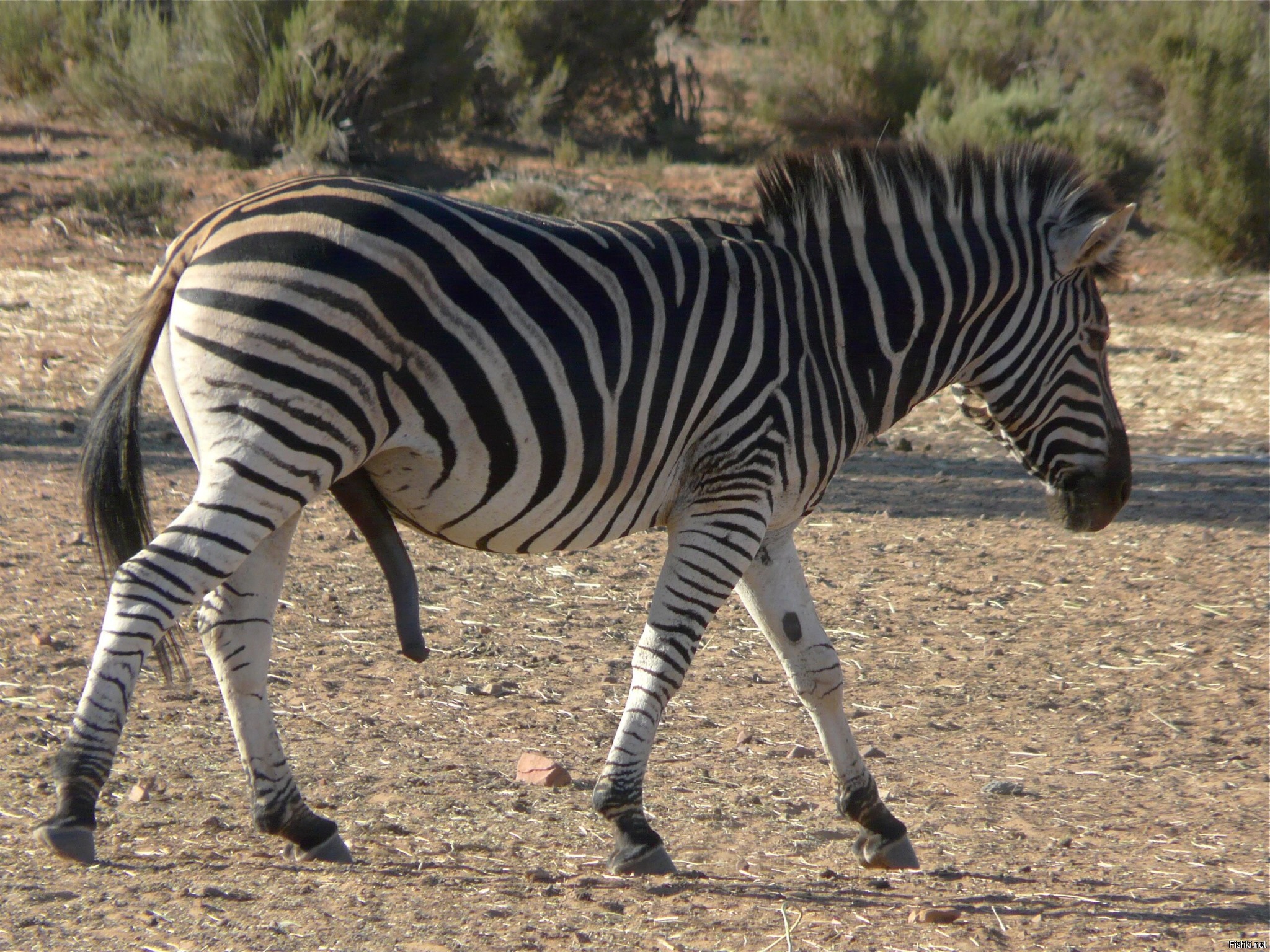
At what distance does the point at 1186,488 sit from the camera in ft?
26.3

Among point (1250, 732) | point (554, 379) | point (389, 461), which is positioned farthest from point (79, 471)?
point (1250, 732)

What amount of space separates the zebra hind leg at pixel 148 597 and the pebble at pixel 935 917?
2.05 metres

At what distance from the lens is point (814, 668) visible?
4.00 meters

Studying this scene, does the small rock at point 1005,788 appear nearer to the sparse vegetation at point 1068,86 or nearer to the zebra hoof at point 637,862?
the zebra hoof at point 637,862

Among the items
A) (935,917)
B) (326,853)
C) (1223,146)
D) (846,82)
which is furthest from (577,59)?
(935,917)

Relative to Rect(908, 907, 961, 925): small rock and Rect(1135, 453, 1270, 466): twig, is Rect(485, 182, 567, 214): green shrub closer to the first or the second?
Rect(1135, 453, 1270, 466): twig

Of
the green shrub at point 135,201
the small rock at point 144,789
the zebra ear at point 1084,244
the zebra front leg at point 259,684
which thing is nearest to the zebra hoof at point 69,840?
the zebra front leg at point 259,684

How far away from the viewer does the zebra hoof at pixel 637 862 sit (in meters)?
3.63

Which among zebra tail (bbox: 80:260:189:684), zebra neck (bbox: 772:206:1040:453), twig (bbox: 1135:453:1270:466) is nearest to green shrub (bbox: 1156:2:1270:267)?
twig (bbox: 1135:453:1270:466)

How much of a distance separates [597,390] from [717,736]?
72.1 inches

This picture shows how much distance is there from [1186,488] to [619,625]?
14.1ft

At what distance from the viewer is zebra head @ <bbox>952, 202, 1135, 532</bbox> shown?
13.3 feet

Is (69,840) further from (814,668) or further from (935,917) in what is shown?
(935,917)

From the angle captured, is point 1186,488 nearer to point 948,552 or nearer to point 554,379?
point 948,552
